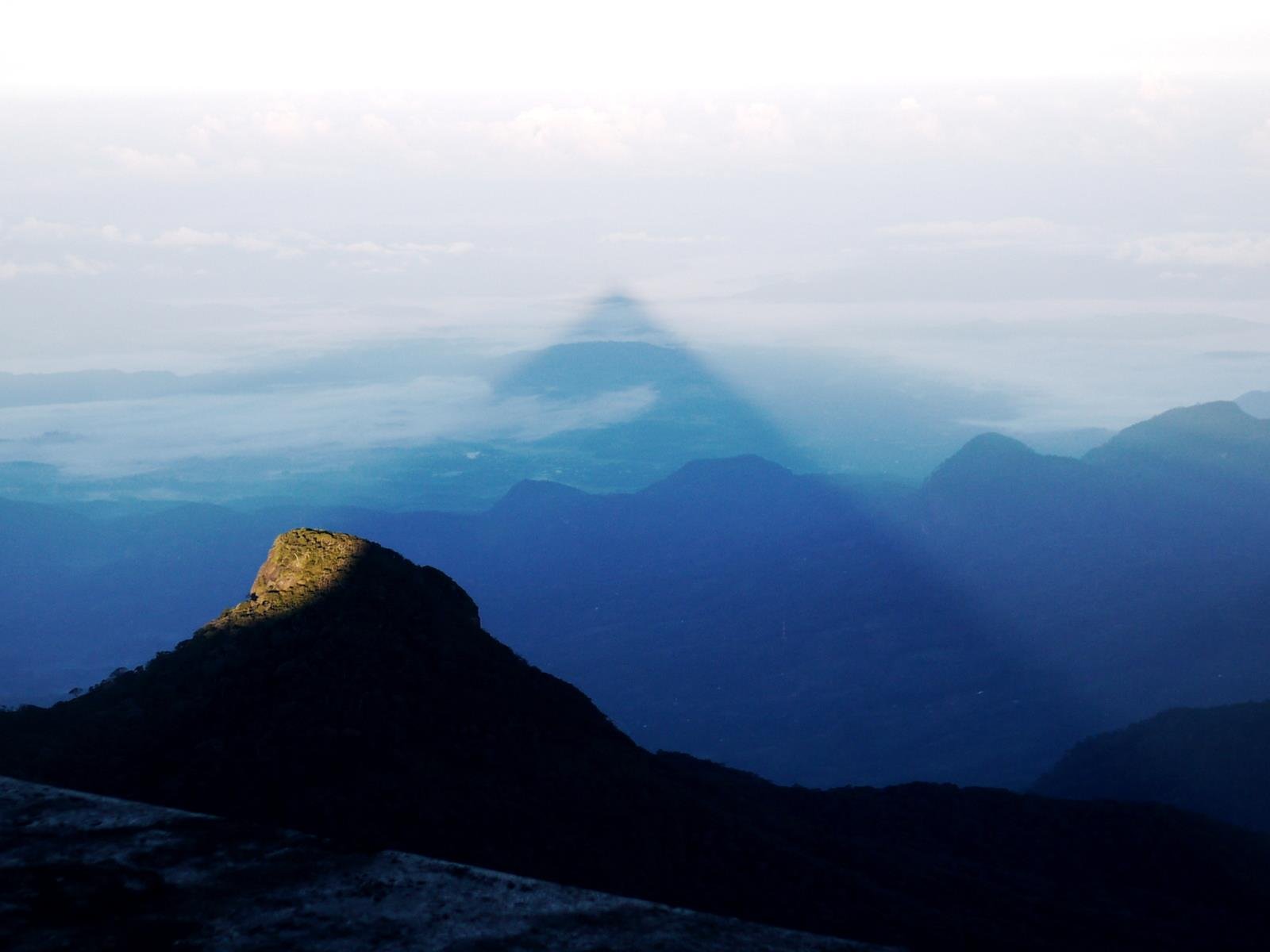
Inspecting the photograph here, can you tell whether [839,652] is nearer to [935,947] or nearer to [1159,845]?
[1159,845]

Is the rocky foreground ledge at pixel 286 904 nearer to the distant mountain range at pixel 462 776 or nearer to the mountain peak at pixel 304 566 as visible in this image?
the distant mountain range at pixel 462 776

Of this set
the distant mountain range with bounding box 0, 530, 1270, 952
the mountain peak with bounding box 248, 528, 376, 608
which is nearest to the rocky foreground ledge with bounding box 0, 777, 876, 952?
the distant mountain range with bounding box 0, 530, 1270, 952

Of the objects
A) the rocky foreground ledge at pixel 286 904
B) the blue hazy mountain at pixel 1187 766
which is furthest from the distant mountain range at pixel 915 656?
the rocky foreground ledge at pixel 286 904

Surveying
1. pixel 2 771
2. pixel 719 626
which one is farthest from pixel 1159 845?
pixel 719 626

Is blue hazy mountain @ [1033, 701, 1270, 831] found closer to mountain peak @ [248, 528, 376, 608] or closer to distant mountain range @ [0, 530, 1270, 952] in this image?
distant mountain range @ [0, 530, 1270, 952]

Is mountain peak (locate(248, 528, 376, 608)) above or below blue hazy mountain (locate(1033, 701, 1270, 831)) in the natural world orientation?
above

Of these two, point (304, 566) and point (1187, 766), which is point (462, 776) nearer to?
point (304, 566)

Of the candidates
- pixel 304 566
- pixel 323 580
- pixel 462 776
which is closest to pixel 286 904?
pixel 462 776
